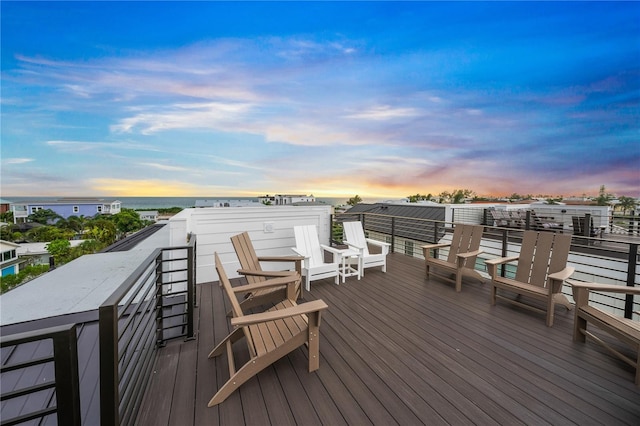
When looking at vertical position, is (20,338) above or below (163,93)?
below

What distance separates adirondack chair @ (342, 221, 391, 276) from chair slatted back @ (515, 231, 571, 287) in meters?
2.03

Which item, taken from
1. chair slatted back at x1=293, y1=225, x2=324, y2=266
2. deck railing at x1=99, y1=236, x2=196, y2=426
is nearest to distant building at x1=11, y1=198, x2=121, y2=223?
chair slatted back at x1=293, y1=225, x2=324, y2=266

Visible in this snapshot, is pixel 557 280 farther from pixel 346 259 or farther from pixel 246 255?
pixel 246 255

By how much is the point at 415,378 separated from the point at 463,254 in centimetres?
262

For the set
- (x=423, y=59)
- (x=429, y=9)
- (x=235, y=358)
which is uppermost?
(x=429, y=9)

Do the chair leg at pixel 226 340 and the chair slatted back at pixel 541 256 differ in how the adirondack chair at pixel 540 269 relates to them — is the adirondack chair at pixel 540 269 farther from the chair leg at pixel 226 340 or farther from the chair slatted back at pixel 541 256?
the chair leg at pixel 226 340

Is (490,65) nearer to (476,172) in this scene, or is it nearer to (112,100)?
(476,172)

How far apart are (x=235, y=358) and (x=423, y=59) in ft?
31.1

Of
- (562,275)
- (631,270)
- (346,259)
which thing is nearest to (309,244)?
(346,259)

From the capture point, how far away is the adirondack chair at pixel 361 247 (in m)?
4.64

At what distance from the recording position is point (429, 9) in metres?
7.35

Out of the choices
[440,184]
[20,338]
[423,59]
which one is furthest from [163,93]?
[440,184]

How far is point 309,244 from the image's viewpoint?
15.1ft

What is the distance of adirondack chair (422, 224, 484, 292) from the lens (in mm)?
4046
